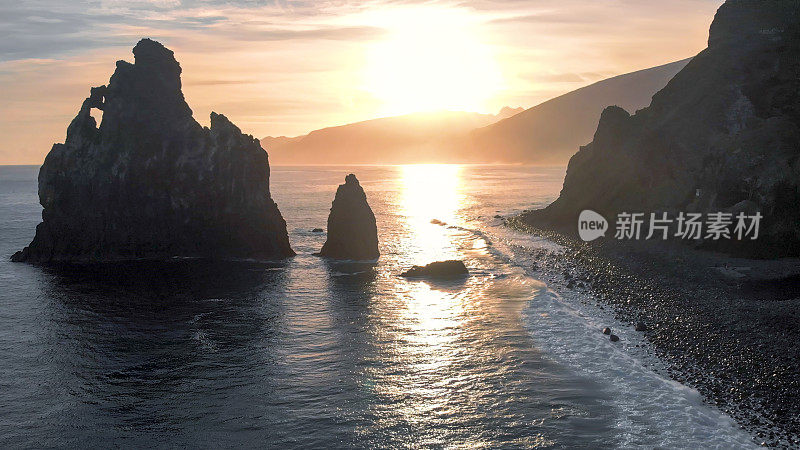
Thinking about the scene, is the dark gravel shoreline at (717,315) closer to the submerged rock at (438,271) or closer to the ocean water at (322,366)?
the ocean water at (322,366)

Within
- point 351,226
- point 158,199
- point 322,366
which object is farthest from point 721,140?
point 158,199

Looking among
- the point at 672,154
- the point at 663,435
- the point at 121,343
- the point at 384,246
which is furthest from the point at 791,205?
the point at 121,343

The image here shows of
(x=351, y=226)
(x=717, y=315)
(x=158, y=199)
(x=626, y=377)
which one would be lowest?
(x=626, y=377)

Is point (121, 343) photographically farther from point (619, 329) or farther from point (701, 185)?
point (701, 185)

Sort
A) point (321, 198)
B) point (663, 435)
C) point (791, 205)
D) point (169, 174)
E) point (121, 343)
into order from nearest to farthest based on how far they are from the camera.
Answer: point (663, 435)
point (121, 343)
point (791, 205)
point (169, 174)
point (321, 198)

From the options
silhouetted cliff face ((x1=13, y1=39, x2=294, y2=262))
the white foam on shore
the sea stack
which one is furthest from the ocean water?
silhouetted cliff face ((x1=13, y1=39, x2=294, y2=262))

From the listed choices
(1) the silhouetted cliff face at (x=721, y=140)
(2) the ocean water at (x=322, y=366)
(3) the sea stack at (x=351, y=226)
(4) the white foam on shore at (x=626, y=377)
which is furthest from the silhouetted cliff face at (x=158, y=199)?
(1) the silhouetted cliff face at (x=721, y=140)

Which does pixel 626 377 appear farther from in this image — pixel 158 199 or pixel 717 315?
pixel 158 199

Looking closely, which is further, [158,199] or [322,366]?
[158,199]
